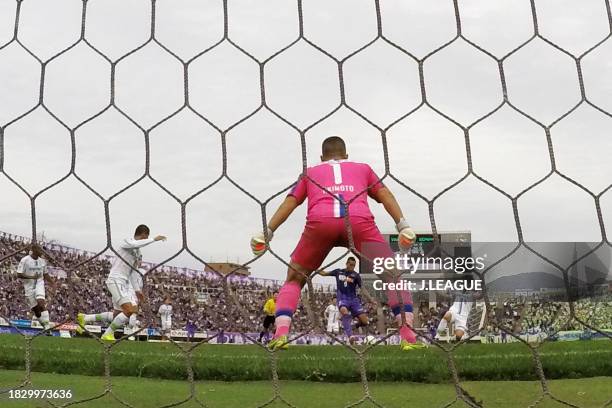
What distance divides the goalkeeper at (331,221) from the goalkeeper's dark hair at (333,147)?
82mm

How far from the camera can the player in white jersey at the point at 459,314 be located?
4625mm

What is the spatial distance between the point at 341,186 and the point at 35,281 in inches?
166

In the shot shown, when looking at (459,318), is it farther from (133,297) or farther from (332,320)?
(332,320)

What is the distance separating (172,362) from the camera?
95.7 inches

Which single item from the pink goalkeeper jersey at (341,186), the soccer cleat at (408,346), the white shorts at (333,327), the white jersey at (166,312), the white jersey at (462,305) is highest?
the pink goalkeeper jersey at (341,186)

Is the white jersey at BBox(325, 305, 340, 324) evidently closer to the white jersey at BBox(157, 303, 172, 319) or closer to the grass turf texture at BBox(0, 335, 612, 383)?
the white jersey at BBox(157, 303, 172, 319)

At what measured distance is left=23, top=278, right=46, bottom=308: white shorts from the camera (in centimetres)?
585

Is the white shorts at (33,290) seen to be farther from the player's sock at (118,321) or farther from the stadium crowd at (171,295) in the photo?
the player's sock at (118,321)

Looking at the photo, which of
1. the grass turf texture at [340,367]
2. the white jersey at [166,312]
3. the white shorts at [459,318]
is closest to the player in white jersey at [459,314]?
the white shorts at [459,318]

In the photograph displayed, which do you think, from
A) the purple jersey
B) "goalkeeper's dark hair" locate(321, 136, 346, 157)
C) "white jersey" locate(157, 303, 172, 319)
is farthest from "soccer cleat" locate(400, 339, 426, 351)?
"white jersey" locate(157, 303, 172, 319)

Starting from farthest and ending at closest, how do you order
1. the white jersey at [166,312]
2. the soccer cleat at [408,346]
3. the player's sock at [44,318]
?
the white jersey at [166,312]
the player's sock at [44,318]
the soccer cleat at [408,346]

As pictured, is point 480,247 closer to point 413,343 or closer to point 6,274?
point 413,343

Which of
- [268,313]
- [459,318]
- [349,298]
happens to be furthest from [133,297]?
[459,318]

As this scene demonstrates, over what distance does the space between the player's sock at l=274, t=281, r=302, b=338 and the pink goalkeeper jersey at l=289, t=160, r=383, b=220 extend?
296 mm
